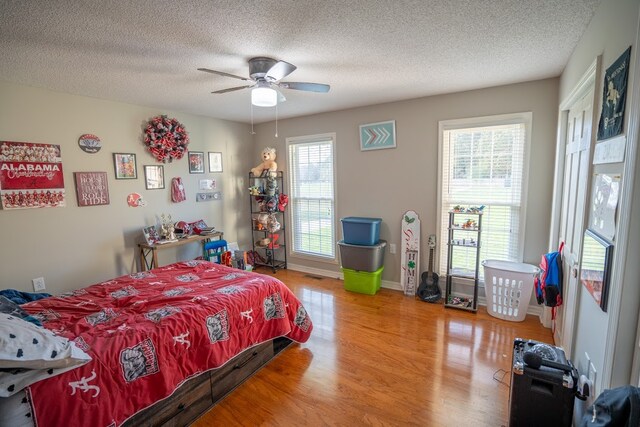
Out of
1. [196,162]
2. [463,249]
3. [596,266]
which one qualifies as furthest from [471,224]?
[196,162]

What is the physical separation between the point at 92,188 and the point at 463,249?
4.24m

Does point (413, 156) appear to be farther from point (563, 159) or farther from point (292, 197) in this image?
point (292, 197)

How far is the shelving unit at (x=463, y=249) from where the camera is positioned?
10.4 ft

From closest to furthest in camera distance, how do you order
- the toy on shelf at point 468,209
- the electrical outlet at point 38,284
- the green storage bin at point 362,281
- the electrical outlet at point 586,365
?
the electrical outlet at point 586,365
the electrical outlet at point 38,284
the toy on shelf at point 468,209
the green storage bin at point 362,281

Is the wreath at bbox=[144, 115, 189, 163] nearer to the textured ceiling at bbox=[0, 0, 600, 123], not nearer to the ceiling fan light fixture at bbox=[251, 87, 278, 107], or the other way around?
the textured ceiling at bbox=[0, 0, 600, 123]

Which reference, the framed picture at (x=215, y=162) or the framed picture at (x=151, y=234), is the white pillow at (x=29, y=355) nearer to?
the framed picture at (x=151, y=234)

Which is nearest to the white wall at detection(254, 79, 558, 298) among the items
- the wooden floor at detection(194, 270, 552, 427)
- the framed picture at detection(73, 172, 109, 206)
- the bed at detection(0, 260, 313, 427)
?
the wooden floor at detection(194, 270, 552, 427)

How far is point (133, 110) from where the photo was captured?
3453 millimetres

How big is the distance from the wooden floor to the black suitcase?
330mm

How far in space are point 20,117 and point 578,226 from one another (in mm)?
4623

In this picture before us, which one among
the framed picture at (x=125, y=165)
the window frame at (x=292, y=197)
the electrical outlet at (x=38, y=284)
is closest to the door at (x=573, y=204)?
the window frame at (x=292, y=197)

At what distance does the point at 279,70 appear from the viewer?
7.13 feet

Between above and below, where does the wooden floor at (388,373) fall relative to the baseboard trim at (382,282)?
below

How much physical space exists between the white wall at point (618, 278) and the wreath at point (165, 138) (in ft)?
13.4
